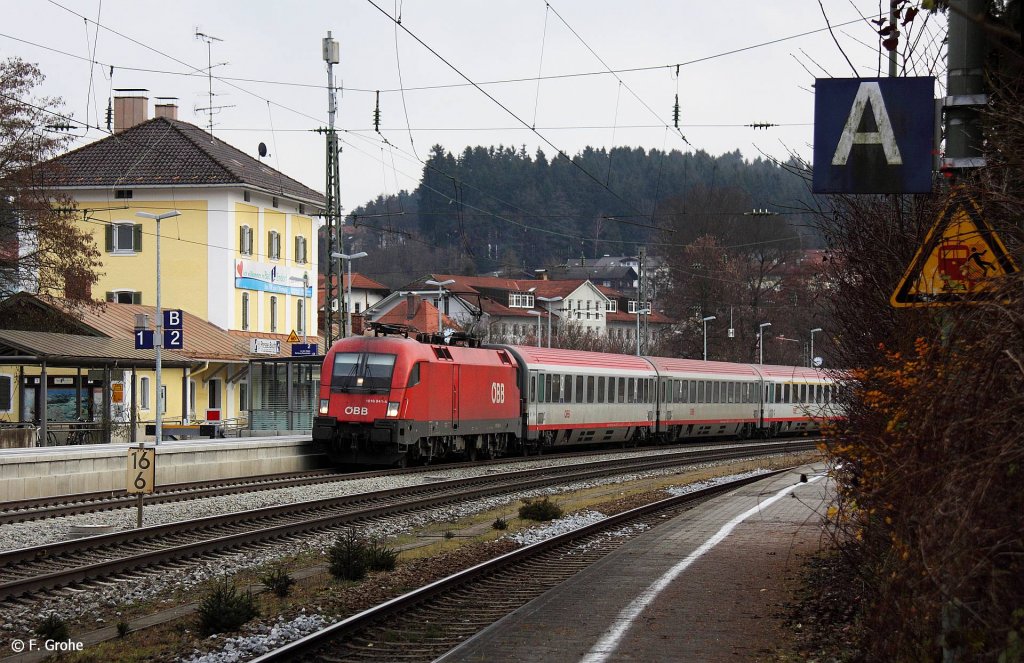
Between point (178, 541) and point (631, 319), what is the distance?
422 ft

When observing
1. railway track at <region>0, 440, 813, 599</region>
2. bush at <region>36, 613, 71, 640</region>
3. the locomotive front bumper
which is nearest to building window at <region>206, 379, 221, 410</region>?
the locomotive front bumper

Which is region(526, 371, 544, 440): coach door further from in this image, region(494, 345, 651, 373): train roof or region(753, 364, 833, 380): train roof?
region(753, 364, 833, 380): train roof

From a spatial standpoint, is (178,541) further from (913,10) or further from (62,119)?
(62,119)

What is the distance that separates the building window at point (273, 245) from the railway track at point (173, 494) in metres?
34.0

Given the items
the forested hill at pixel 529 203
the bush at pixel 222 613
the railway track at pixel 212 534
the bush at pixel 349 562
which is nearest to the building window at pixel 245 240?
the railway track at pixel 212 534

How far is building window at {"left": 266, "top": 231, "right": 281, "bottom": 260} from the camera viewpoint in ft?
201

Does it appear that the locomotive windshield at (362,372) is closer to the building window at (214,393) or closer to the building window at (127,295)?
the building window at (214,393)

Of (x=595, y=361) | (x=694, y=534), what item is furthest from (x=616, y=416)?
(x=694, y=534)

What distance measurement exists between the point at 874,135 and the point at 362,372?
68.9 feet

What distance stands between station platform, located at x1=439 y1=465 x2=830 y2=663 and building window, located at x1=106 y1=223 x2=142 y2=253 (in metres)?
47.3

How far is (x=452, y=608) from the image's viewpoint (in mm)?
11367

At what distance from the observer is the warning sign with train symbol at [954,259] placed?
5801mm

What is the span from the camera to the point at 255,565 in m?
14.1

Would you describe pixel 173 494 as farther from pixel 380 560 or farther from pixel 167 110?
pixel 167 110
